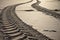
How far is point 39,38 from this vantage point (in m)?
7.20

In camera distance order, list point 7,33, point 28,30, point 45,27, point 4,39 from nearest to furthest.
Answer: point 4,39
point 7,33
point 28,30
point 45,27

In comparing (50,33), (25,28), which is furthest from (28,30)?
(50,33)

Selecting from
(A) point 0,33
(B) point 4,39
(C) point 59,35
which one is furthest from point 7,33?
(C) point 59,35

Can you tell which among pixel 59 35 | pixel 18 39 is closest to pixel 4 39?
pixel 18 39

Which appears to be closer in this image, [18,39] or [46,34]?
[18,39]

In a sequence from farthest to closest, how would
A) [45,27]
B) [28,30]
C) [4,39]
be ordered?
[45,27] → [28,30] → [4,39]

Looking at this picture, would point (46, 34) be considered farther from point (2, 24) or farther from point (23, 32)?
point (2, 24)

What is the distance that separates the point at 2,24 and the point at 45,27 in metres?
2.03

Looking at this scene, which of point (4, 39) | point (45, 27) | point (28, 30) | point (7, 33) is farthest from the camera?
point (45, 27)

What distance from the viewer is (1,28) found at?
8.45 m

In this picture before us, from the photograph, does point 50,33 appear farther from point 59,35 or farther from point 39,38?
point 39,38

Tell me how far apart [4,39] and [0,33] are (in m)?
0.81

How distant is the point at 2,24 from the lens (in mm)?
9266

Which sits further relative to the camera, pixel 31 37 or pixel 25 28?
pixel 25 28
